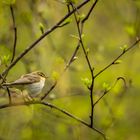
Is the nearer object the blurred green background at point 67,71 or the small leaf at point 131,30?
the blurred green background at point 67,71

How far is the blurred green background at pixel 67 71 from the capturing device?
7574 mm

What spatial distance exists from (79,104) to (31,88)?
267 cm

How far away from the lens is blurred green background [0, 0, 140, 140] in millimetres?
7574

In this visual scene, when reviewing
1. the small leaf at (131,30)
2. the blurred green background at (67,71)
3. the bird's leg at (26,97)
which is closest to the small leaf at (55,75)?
the blurred green background at (67,71)

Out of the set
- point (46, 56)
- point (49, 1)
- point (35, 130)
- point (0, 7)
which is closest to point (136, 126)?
point (46, 56)

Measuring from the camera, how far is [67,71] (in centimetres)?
798


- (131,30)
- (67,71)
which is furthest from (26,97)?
(131,30)

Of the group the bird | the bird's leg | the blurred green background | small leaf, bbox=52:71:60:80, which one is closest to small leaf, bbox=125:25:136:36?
the blurred green background

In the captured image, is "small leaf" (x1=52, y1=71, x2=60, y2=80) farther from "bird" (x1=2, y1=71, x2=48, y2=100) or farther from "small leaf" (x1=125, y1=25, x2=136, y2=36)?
"small leaf" (x1=125, y1=25, x2=136, y2=36)

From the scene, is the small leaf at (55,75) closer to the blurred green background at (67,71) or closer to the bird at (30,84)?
the blurred green background at (67,71)

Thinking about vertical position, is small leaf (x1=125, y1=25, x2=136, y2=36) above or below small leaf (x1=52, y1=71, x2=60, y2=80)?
above

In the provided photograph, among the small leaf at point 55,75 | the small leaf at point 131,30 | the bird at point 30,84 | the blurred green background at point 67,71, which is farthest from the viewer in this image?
the small leaf at point 131,30

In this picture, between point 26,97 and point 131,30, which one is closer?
point 26,97

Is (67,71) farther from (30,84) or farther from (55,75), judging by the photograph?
(55,75)
